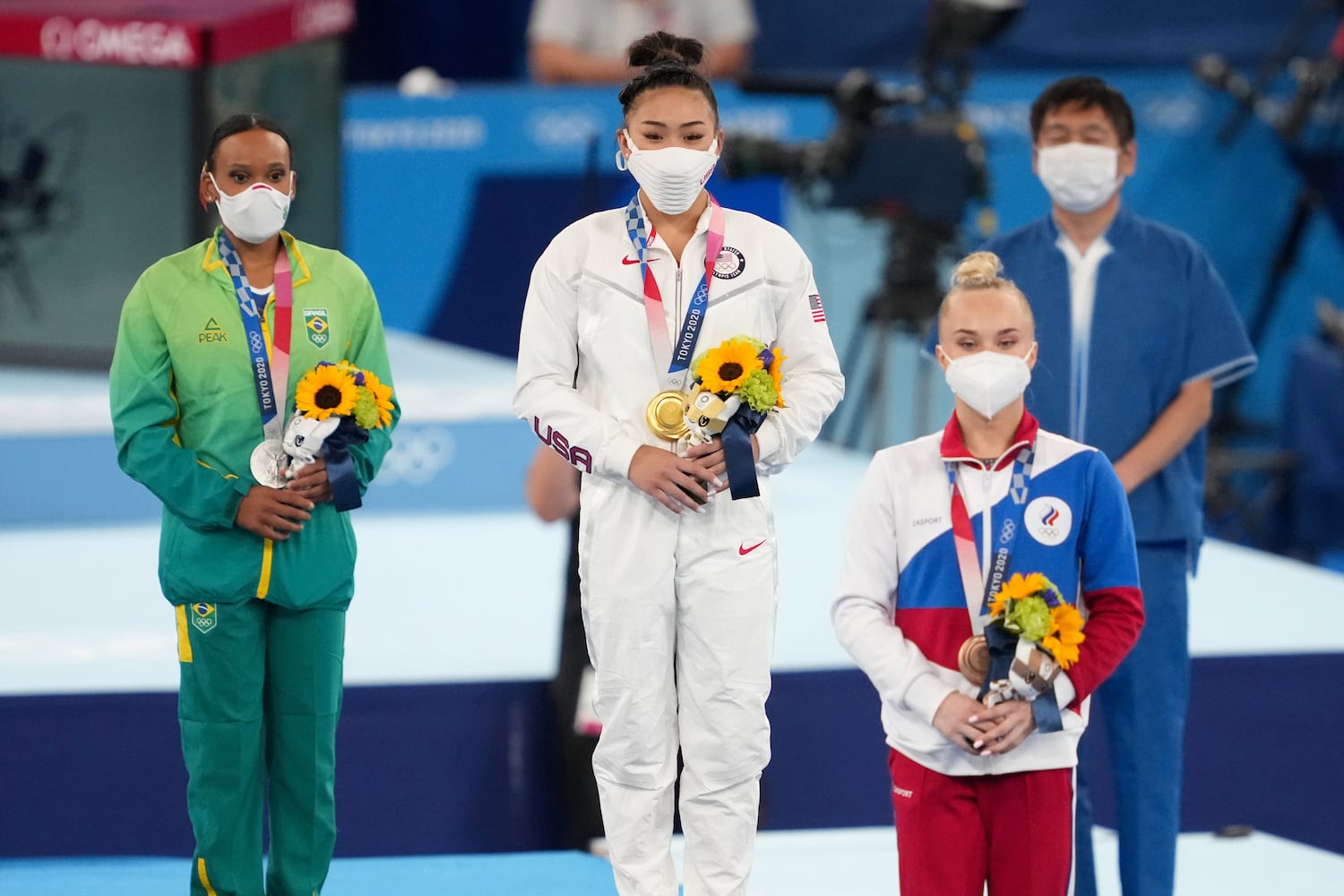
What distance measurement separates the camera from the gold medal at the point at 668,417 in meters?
2.97

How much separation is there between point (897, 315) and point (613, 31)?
2.08m

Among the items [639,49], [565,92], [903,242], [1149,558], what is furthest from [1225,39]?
[639,49]

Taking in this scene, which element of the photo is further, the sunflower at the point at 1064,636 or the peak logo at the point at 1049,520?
the peak logo at the point at 1049,520

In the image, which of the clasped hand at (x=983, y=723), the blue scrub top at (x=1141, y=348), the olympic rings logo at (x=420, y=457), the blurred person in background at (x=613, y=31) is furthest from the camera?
the blurred person in background at (x=613, y=31)

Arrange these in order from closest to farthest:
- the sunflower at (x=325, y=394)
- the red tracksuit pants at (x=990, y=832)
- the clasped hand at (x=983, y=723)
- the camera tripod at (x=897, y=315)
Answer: the clasped hand at (x=983, y=723) < the red tracksuit pants at (x=990, y=832) < the sunflower at (x=325, y=394) < the camera tripod at (x=897, y=315)

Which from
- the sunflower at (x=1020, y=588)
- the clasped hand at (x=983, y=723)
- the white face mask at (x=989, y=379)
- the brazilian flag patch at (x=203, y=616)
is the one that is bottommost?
the clasped hand at (x=983, y=723)

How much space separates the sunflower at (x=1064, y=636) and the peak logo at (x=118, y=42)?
4337mm

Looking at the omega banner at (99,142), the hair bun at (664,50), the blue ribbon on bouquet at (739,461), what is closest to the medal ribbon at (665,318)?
the blue ribbon on bouquet at (739,461)

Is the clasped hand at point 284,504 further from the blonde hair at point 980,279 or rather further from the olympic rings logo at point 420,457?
the olympic rings logo at point 420,457

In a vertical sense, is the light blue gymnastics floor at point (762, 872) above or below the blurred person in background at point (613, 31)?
below

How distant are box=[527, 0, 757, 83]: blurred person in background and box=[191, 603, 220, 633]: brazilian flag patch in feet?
16.6

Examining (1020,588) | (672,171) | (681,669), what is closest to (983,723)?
(1020,588)

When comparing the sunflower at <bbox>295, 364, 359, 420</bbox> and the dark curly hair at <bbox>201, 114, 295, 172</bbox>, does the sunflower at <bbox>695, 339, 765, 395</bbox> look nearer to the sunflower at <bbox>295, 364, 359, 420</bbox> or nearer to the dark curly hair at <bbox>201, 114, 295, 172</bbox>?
the sunflower at <bbox>295, 364, 359, 420</bbox>

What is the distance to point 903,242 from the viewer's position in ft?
22.3
